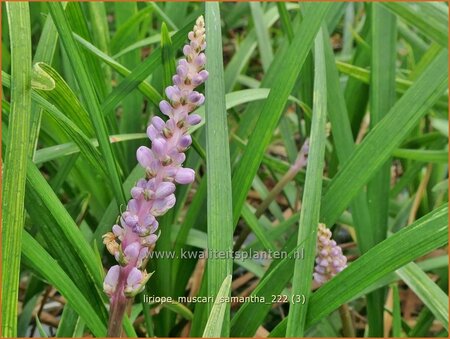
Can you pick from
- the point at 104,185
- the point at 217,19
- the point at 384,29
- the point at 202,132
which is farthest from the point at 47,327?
the point at 384,29

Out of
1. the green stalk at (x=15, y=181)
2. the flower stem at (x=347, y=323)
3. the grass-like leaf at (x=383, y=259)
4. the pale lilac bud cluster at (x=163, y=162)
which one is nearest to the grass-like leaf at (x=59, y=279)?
the green stalk at (x=15, y=181)

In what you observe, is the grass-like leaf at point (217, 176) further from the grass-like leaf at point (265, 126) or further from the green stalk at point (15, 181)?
the green stalk at point (15, 181)

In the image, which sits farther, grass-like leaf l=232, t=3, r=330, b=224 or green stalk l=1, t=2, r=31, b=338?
grass-like leaf l=232, t=3, r=330, b=224

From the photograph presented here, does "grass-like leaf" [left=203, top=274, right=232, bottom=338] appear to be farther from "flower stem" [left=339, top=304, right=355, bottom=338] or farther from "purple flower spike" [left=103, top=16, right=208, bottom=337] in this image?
"flower stem" [left=339, top=304, right=355, bottom=338]

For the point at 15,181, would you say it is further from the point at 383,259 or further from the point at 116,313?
the point at 383,259

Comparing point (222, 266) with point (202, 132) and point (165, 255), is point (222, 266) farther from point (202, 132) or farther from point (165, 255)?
point (202, 132)

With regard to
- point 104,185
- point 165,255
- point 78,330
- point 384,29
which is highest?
point 384,29

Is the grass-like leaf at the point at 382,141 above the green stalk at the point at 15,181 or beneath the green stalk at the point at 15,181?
above

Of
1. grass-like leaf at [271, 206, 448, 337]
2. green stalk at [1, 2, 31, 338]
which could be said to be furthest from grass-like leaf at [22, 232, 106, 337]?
grass-like leaf at [271, 206, 448, 337]
